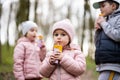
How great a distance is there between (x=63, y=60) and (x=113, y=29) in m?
0.74

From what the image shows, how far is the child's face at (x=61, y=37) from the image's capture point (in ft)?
17.7

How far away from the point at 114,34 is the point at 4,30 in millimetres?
17330

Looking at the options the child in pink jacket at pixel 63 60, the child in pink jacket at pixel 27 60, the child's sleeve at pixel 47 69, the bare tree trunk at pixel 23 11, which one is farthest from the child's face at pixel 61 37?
the bare tree trunk at pixel 23 11

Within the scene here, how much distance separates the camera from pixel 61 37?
545cm

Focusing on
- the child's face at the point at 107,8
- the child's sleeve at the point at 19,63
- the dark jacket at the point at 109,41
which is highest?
the child's face at the point at 107,8

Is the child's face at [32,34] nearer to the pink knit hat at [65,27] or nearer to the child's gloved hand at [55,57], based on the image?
the pink knit hat at [65,27]

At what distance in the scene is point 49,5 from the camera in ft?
90.5

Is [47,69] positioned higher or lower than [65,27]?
lower

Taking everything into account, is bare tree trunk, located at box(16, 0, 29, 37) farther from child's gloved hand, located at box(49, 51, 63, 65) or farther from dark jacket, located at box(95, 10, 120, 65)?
dark jacket, located at box(95, 10, 120, 65)

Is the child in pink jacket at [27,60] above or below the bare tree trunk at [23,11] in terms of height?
below

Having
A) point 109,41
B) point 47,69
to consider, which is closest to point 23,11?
point 47,69

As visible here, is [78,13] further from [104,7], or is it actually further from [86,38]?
[104,7]

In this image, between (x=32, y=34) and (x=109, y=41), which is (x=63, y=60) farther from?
(x=32, y=34)

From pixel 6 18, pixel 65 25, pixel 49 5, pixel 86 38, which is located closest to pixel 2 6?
pixel 6 18
